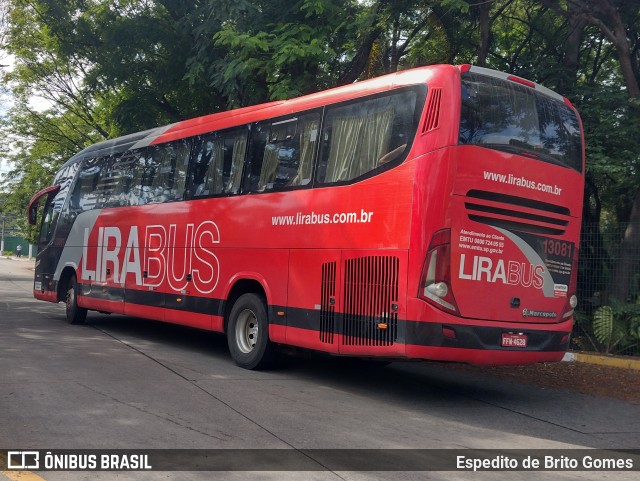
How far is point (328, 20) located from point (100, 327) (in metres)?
8.20

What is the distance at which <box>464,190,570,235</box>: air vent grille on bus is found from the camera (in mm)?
7801

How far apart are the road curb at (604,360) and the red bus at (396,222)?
3798 millimetres

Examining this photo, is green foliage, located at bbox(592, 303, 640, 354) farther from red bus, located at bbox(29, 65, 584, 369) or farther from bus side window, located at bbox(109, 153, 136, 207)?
bus side window, located at bbox(109, 153, 136, 207)

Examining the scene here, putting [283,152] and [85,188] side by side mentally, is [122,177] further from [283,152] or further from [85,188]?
[283,152]

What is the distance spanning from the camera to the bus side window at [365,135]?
8031mm

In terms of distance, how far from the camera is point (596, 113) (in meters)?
13.2

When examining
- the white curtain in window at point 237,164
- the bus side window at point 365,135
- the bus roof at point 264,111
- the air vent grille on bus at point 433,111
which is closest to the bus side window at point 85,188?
the bus roof at point 264,111

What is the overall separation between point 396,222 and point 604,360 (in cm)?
626

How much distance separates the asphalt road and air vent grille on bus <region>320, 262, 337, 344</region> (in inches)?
29.7

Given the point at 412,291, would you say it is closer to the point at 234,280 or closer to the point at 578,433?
the point at 578,433

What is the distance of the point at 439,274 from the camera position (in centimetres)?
753

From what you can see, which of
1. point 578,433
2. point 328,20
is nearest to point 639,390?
point 578,433

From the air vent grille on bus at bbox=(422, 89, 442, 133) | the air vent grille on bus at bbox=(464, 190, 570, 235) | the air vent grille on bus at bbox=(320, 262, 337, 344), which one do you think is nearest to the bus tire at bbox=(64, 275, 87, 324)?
the air vent grille on bus at bbox=(320, 262, 337, 344)

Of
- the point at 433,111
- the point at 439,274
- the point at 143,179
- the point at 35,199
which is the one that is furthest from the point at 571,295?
the point at 35,199
